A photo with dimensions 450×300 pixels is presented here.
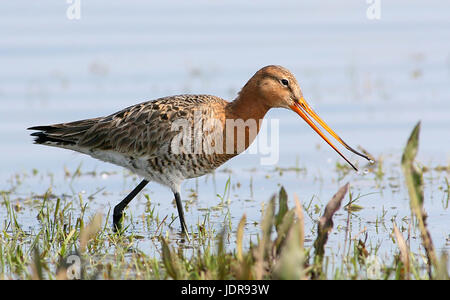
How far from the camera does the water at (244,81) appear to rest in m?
8.48

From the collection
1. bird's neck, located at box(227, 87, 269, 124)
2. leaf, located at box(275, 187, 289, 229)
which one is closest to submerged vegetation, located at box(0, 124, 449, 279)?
leaf, located at box(275, 187, 289, 229)

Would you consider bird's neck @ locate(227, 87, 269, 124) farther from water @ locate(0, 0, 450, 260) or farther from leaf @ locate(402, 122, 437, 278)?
leaf @ locate(402, 122, 437, 278)

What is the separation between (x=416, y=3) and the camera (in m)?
16.6

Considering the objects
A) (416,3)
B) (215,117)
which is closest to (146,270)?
(215,117)

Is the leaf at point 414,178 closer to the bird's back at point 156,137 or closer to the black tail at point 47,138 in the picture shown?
the bird's back at point 156,137

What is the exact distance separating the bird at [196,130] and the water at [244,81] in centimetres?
56

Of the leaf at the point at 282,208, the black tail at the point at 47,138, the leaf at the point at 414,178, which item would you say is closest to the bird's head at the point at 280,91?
the black tail at the point at 47,138

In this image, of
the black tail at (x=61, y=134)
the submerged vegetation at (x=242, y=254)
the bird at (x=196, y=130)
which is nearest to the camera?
the submerged vegetation at (x=242, y=254)

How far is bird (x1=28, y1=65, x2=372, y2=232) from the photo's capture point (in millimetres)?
7082

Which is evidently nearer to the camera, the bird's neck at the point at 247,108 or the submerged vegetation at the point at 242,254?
the submerged vegetation at the point at 242,254

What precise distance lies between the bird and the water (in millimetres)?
557

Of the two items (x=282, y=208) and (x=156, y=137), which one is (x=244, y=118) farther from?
(x=282, y=208)

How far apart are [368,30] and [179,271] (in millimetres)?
11064
